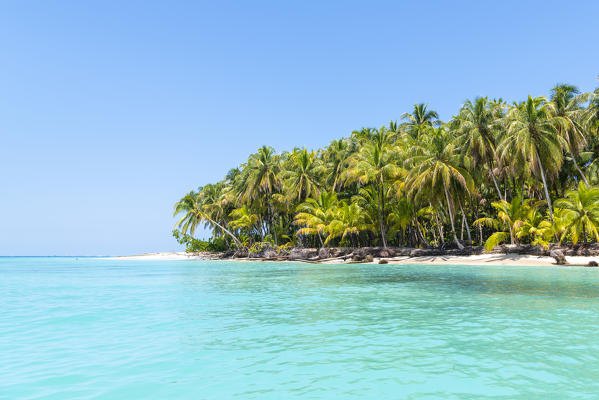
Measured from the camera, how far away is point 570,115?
32.6m

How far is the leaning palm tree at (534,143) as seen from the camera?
93.6 ft

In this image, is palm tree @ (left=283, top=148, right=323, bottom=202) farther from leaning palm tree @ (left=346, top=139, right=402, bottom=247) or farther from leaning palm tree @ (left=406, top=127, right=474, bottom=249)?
leaning palm tree @ (left=406, top=127, right=474, bottom=249)

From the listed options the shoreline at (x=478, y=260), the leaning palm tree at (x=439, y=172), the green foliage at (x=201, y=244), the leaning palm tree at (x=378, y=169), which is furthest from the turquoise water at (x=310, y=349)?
the green foliage at (x=201, y=244)

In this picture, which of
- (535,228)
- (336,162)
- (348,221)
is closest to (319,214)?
(348,221)

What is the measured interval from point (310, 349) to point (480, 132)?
3189 cm

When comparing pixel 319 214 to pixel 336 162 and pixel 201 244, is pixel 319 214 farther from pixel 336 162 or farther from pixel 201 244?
pixel 201 244

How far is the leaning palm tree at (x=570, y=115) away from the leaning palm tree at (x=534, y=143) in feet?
3.43

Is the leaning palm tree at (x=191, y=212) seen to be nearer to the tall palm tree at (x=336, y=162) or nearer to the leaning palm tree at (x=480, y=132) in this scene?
the tall palm tree at (x=336, y=162)

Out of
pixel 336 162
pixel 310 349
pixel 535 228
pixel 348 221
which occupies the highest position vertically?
pixel 336 162

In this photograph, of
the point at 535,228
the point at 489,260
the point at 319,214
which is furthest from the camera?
the point at 319,214

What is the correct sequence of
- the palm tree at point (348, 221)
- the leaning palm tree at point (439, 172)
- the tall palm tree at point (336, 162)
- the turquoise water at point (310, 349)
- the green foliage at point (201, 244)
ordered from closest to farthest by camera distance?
1. the turquoise water at point (310, 349)
2. the leaning palm tree at point (439, 172)
3. the palm tree at point (348, 221)
4. the tall palm tree at point (336, 162)
5. the green foliage at point (201, 244)

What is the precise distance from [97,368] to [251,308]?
18.2 ft

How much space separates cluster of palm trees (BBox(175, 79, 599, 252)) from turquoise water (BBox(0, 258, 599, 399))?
19.6 m

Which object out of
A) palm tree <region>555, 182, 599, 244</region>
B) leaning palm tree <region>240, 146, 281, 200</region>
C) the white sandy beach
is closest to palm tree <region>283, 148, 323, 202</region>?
leaning palm tree <region>240, 146, 281, 200</region>
